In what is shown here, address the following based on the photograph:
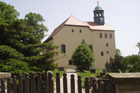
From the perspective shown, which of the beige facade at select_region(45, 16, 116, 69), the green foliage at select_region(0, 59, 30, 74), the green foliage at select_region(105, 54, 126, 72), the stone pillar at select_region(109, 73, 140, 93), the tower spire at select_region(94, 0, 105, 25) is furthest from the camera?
the tower spire at select_region(94, 0, 105, 25)

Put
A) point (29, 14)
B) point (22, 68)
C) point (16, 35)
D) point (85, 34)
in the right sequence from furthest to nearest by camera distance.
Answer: point (85, 34) → point (29, 14) → point (16, 35) → point (22, 68)

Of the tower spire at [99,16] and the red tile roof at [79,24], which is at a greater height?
the tower spire at [99,16]

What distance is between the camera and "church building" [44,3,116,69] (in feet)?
115

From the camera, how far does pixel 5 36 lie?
27.3 ft

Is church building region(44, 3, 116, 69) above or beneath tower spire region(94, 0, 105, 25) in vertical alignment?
beneath

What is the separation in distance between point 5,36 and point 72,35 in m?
27.9

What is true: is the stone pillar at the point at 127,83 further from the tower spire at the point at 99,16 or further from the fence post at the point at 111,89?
the tower spire at the point at 99,16

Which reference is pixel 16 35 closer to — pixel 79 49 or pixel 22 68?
pixel 22 68

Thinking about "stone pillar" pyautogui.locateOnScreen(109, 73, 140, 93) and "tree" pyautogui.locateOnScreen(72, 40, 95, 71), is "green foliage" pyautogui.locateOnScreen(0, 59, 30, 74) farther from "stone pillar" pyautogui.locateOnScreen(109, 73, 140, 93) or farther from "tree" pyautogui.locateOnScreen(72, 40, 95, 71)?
"tree" pyautogui.locateOnScreen(72, 40, 95, 71)

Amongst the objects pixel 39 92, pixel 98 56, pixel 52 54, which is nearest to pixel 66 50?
pixel 98 56

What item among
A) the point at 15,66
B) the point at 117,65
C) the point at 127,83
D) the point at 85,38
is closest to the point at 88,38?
the point at 85,38

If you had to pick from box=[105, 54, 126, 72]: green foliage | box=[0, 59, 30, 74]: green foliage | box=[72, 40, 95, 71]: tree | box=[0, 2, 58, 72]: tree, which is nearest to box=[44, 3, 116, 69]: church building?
box=[72, 40, 95, 71]: tree

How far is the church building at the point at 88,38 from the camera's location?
1375 inches

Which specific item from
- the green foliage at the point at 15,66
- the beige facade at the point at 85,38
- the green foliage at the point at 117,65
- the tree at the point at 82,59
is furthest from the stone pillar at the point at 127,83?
the beige facade at the point at 85,38
